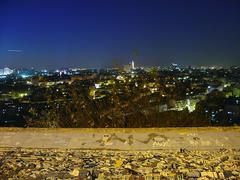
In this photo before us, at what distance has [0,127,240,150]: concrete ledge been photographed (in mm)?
3570

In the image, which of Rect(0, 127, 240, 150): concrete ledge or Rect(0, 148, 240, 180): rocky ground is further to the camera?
Rect(0, 127, 240, 150): concrete ledge

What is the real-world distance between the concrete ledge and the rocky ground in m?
0.14

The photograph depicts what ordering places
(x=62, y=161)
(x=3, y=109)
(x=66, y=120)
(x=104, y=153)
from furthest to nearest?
(x=3, y=109) → (x=66, y=120) → (x=104, y=153) → (x=62, y=161)

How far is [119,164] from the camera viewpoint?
306cm

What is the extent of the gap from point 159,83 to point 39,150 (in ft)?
11.0

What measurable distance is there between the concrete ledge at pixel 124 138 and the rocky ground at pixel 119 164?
0.45 ft

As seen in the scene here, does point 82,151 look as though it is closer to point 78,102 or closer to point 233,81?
point 78,102

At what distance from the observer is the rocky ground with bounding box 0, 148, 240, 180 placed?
2820 mm

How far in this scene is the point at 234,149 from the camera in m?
3.43

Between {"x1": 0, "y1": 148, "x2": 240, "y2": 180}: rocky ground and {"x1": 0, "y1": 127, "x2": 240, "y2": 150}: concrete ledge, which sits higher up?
{"x1": 0, "y1": 127, "x2": 240, "y2": 150}: concrete ledge

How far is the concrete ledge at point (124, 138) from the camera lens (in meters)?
3.57

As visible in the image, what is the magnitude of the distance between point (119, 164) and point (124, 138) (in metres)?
0.72

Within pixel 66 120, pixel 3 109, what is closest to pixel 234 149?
pixel 66 120

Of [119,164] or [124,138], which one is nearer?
[119,164]
